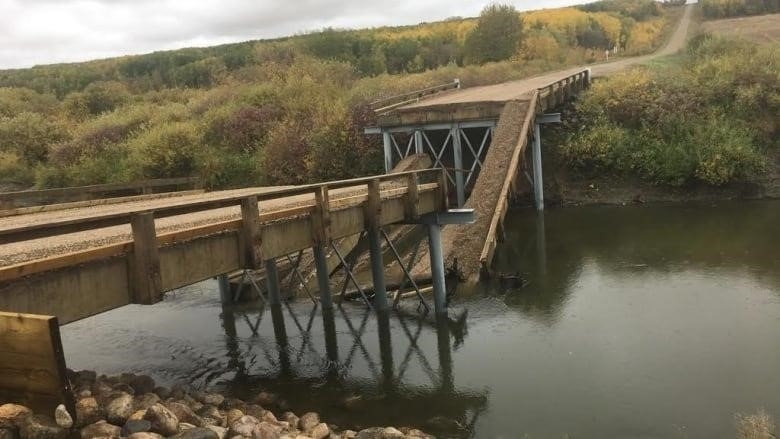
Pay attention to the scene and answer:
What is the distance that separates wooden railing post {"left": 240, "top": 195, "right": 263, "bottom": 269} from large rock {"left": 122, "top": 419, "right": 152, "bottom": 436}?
278 centimetres

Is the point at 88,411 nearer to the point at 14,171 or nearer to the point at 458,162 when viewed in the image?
the point at 458,162

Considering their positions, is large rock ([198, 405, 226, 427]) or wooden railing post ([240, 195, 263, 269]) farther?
wooden railing post ([240, 195, 263, 269])

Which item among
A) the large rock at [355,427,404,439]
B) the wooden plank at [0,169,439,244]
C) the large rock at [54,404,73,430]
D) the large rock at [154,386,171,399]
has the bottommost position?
the large rock at [355,427,404,439]

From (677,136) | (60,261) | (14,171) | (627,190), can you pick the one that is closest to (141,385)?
(60,261)

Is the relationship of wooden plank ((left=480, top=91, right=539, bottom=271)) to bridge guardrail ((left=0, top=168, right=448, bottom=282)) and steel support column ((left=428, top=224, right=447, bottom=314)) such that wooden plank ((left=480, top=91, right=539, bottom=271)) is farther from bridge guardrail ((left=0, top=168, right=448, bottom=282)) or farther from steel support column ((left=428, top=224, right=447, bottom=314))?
bridge guardrail ((left=0, top=168, right=448, bottom=282))

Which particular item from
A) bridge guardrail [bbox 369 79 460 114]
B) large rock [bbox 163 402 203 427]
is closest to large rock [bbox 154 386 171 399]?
large rock [bbox 163 402 203 427]

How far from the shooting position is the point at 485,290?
1462 centimetres

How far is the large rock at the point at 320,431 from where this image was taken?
24.6ft

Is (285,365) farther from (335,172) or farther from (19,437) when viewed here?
(335,172)

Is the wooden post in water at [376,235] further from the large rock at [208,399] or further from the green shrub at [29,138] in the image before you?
the green shrub at [29,138]

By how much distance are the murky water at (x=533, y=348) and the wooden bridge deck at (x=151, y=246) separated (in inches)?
104

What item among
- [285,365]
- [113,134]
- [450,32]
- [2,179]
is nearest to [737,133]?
[285,365]

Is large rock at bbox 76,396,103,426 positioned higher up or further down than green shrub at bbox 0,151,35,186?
further down

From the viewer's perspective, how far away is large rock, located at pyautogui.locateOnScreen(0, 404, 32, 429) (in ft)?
14.9
